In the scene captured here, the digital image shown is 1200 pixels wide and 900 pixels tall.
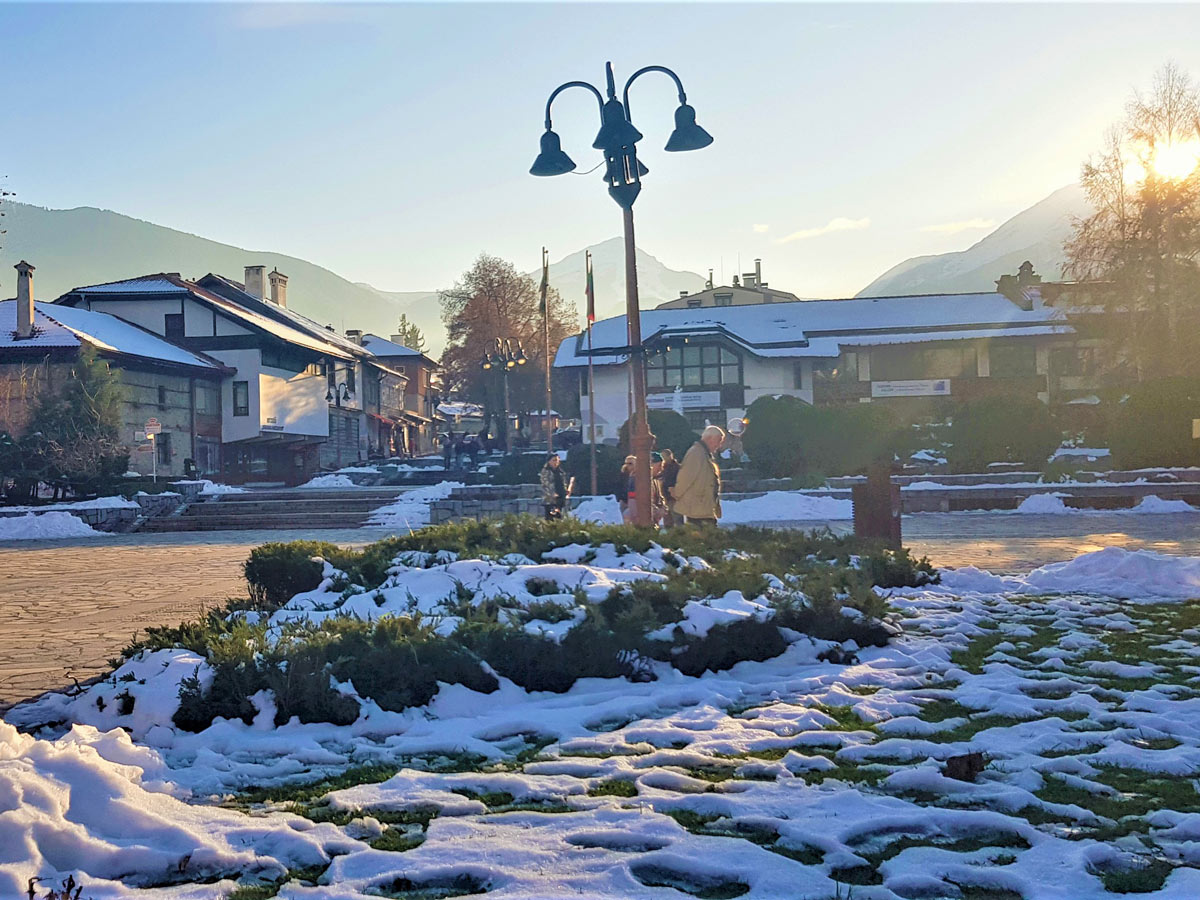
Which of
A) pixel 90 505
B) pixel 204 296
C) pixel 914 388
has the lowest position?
pixel 90 505

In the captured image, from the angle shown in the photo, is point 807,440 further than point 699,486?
Yes

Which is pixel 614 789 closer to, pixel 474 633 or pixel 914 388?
pixel 474 633

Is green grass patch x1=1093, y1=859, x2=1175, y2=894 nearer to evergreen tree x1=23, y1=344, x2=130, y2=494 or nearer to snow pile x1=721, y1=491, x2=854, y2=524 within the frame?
snow pile x1=721, y1=491, x2=854, y2=524

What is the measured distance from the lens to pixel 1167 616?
8531 mm

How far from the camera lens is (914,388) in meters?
49.2

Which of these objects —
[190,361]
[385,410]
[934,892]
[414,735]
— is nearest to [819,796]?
[934,892]

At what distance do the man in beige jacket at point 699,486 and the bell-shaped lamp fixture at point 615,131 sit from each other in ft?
10.8

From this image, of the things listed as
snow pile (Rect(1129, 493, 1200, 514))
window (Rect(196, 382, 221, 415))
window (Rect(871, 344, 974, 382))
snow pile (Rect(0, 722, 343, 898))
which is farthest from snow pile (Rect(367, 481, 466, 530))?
window (Rect(871, 344, 974, 382))

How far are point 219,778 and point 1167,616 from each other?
720 cm

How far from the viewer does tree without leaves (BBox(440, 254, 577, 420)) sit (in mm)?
74938

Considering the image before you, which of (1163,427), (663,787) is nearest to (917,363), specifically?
(1163,427)

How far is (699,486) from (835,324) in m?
40.5

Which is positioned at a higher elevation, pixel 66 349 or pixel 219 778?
pixel 66 349

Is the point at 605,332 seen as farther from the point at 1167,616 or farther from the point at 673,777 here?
the point at 673,777
